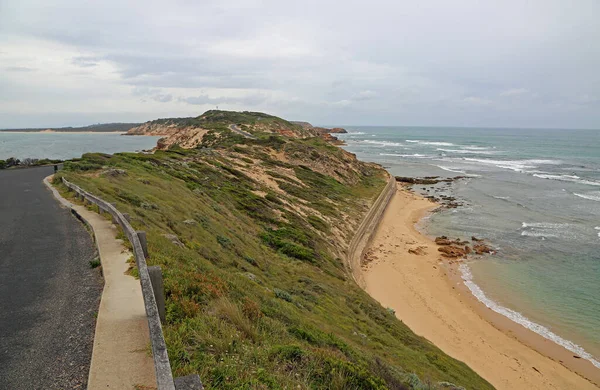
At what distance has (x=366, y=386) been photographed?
6.03m

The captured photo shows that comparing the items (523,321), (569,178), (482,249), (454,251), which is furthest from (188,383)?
(569,178)

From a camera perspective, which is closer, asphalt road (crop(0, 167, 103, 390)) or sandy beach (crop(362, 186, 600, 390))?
asphalt road (crop(0, 167, 103, 390))

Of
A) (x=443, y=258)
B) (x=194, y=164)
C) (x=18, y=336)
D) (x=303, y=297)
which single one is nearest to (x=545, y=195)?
(x=443, y=258)

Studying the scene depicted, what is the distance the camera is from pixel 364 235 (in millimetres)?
32250

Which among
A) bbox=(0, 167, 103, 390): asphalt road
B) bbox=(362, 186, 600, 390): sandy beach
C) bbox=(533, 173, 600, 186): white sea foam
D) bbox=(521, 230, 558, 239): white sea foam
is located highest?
bbox=(0, 167, 103, 390): asphalt road

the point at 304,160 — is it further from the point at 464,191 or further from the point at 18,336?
the point at 18,336

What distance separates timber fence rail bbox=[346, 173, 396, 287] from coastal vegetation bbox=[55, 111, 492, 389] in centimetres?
79

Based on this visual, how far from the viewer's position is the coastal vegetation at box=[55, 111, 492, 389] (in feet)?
18.6

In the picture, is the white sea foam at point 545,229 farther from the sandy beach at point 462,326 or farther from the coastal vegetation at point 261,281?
the coastal vegetation at point 261,281

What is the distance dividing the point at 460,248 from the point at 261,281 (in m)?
22.8

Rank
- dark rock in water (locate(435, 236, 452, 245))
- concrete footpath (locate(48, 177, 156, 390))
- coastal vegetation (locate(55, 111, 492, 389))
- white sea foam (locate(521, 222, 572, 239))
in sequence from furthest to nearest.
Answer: white sea foam (locate(521, 222, 572, 239)) → dark rock in water (locate(435, 236, 452, 245)) → coastal vegetation (locate(55, 111, 492, 389)) → concrete footpath (locate(48, 177, 156, 390))

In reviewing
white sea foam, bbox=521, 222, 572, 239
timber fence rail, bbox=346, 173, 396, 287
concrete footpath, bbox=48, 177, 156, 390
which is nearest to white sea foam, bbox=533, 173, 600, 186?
white sea foam, bbox=521, 222, 572, 239

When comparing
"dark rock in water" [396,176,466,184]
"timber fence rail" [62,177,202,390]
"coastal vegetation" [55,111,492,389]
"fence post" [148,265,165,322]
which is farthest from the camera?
"dark rock in water" [396,176,466,184]

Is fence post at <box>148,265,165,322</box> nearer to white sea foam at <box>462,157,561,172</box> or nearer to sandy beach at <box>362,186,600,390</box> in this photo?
sandy beach at <box>362,186,600,390</box>
